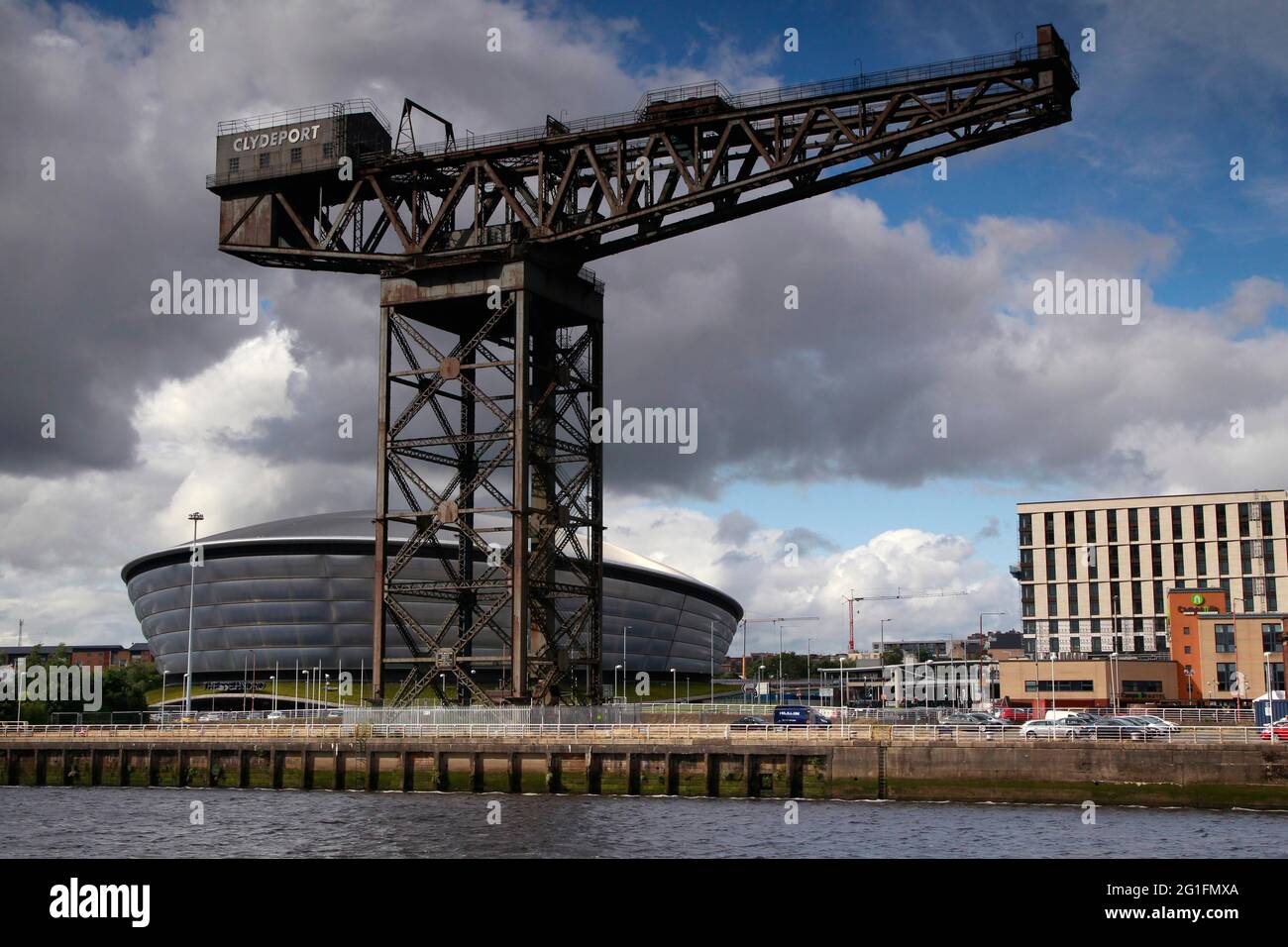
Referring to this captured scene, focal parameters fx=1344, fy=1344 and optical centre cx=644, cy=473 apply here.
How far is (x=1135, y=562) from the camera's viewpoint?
157000 mm

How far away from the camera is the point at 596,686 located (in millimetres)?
74000

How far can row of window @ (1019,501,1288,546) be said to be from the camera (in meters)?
152

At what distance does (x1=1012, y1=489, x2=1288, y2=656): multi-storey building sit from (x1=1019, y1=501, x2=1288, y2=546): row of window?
114mm

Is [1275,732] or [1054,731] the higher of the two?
[1275,732]

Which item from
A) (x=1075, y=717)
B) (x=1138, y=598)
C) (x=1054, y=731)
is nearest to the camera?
(x=1054, y=731)

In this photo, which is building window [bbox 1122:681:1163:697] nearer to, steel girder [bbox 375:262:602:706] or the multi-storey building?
the multi-storey building

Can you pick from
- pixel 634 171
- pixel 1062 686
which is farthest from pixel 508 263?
pixel 1062 686

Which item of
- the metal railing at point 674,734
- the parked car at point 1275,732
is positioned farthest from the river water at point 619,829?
the parked car at point 1275,732

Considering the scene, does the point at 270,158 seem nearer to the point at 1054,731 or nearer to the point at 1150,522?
the point at 1054,731

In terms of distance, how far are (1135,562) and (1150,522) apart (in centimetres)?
498

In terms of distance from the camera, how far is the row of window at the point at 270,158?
72875 millimetres

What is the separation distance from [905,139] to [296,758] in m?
42.8

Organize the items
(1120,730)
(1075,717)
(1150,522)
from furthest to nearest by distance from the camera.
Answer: (1150,522) → (1075,717) → (1120,730)
